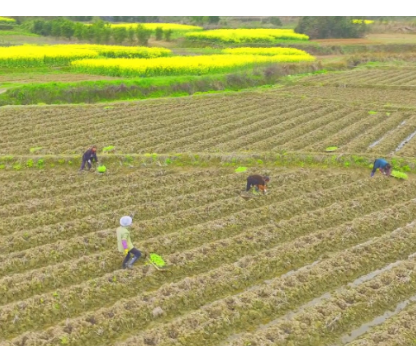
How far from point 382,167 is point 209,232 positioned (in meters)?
6.77

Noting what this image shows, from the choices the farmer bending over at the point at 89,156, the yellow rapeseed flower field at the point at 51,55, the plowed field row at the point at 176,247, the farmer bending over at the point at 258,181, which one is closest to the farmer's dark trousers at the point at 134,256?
the plowed field row at the point at 176,247

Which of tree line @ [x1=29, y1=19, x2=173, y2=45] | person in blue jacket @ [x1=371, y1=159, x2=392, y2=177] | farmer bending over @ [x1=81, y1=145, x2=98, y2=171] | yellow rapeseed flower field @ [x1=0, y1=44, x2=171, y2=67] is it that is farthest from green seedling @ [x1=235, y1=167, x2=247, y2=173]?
tree line @ [x1=29, y1=19, x2=173, y2=45]

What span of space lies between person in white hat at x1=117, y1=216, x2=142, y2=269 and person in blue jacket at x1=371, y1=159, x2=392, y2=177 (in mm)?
8565

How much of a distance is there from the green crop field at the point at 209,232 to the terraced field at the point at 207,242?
36 millimetres

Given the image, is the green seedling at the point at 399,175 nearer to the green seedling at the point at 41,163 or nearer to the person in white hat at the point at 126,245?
the person in white hat at the point at 126,245

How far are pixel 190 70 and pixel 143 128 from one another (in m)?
16.8

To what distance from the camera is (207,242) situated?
9.65 metres

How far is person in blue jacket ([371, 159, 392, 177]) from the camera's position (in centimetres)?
1300

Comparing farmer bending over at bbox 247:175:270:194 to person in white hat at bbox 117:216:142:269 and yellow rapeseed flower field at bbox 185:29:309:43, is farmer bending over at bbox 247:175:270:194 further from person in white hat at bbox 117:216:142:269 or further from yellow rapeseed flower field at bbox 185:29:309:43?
yellow rapeseed flower field at bbox 185:29:309:43

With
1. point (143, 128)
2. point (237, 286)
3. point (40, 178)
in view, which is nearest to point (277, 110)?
point (143, 128)

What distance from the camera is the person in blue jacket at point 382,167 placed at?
13000 millimetres

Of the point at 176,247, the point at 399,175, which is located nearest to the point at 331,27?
the point at 399,175

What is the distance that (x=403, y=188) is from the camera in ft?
41.1

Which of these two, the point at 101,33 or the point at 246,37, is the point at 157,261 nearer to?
the point at 101,33
